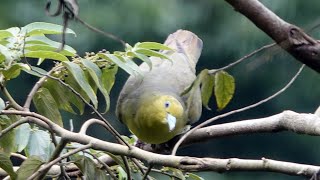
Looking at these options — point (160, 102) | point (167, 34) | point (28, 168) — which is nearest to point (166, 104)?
point (160, 102)

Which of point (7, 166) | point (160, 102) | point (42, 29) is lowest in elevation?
point (7, 166)

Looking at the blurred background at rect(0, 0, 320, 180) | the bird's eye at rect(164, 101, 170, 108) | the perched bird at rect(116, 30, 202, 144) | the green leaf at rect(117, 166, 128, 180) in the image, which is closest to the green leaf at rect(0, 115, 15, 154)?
the green leaf at rect(117, 166, 128, 180)

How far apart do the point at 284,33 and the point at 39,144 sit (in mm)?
854

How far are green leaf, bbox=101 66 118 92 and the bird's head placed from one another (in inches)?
25.1

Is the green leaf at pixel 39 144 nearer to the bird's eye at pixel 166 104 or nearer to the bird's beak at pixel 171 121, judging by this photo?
the bird's beak at pixel 171 121

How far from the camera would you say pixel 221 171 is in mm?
1048

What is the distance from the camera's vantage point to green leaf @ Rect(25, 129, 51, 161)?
4.59ft

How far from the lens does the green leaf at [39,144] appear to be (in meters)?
1.40

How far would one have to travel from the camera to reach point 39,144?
1419mm

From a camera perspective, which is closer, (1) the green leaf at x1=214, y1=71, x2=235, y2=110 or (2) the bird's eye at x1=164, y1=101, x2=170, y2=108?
(1) the green leaf at x1=214, y1=71, x2=235, y2=110

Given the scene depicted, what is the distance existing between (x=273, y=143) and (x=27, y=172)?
435cm

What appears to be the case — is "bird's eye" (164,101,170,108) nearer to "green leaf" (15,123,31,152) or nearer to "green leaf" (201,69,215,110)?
"green leaf" (15,123,31,152)

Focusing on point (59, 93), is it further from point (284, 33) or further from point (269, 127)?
point (284, 33)

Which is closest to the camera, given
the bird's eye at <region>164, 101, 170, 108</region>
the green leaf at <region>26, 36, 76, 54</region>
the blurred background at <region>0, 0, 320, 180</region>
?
the green leaf at <region>26, 36, 76, 54</region>
